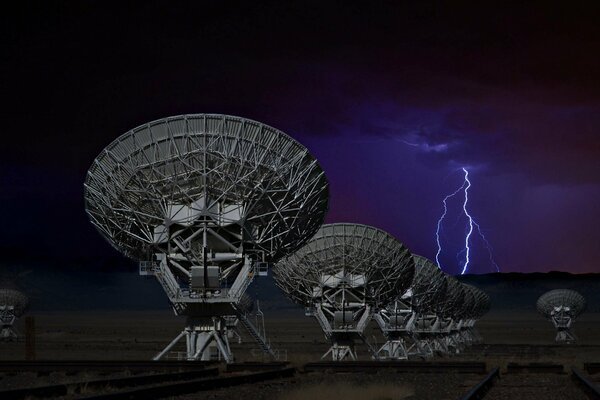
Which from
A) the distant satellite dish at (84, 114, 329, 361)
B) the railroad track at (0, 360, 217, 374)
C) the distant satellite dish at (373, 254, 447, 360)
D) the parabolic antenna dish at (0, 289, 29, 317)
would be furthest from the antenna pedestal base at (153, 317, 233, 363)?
the parabolic antenna dish at (0, 289, 29, 317)

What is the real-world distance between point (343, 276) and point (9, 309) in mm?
50944

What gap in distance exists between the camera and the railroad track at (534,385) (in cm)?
2050

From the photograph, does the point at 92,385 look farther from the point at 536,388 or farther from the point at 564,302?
the point at 564,302

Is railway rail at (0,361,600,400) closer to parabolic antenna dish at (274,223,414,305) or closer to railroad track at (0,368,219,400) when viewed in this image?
railroad track at (0,368,219,400)

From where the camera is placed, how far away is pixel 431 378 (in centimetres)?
2769

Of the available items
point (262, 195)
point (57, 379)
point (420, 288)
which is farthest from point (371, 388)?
point (420, 288)

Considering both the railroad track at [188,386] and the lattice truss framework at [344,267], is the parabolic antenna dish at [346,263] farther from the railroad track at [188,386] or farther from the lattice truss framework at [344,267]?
the railroad track at [188,386]

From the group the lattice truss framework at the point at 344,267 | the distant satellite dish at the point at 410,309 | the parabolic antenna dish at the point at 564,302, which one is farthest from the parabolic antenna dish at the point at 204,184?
the parabolic antenna dish at the point at 564,302

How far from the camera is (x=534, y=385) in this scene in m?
25.0

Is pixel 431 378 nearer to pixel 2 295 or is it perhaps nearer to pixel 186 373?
pixel 186 373

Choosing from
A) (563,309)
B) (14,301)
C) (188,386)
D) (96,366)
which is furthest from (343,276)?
(563,309)

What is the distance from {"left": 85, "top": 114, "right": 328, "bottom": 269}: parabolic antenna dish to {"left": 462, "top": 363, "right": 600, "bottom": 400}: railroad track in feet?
33.8

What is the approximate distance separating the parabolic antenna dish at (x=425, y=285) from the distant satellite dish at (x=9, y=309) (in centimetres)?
3977

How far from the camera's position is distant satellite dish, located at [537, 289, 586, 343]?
4181 inches
